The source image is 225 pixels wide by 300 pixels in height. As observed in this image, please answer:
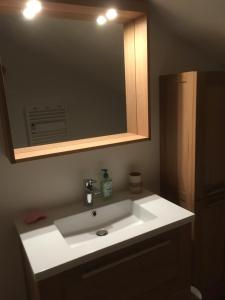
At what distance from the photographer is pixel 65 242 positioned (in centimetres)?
107

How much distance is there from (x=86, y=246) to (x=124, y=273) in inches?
8.9

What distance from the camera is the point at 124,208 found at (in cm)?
146

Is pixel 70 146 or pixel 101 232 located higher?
pixel 70 146

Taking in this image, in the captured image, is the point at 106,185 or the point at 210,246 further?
the point at 210,246

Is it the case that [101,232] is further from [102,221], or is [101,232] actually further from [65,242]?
[65,242]

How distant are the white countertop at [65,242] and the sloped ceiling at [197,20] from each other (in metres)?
0.99

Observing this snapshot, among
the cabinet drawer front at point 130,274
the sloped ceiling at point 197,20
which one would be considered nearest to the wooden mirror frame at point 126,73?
the sloped ceiling at point 197,20

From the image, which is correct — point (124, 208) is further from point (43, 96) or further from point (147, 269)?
point (43, 96)

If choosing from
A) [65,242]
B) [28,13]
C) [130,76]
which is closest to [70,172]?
[65,242]

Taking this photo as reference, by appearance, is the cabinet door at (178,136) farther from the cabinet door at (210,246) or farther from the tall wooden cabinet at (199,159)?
the cabinet door at (210,246)

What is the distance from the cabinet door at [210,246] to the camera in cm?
155

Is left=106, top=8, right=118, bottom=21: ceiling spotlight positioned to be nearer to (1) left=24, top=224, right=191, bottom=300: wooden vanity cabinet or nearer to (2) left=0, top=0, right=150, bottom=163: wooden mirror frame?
(2) left=0, top=0, right=150, bottom=163: wooden mirror frame

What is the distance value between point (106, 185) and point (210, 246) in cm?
80

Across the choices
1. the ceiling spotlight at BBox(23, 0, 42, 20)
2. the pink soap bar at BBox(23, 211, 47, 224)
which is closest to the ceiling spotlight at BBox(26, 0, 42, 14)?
the ceiling spotlight at BBox(23, 0, 42, 20)
